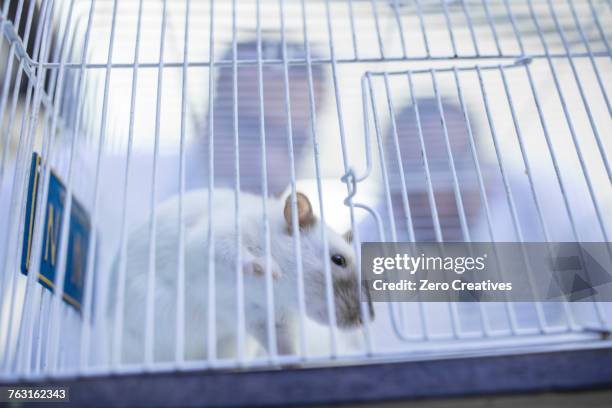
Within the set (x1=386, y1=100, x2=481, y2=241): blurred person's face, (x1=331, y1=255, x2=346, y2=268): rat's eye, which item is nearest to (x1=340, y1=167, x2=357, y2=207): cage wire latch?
(x1=331, y1=255, x2=346, y2=268): rat's eye

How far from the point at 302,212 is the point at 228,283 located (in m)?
0.23

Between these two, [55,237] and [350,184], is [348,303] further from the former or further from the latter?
[55,237]

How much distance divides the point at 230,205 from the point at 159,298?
0.99ft

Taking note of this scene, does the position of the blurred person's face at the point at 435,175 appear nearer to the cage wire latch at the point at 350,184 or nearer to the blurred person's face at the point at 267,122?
the blurred person's face at the point at 267,122

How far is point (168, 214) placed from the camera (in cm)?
130

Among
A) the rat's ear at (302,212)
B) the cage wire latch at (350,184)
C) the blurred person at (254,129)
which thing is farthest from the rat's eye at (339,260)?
the blurred person at (254,129)

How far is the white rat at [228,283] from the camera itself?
1146 mm

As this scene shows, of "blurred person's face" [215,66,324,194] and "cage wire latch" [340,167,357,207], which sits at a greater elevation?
"blurred person's face" [215,66,324,194]

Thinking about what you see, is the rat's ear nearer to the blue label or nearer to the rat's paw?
the rat's paw

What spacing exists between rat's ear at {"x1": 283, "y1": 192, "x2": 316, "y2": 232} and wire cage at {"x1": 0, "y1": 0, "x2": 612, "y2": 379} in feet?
0.18

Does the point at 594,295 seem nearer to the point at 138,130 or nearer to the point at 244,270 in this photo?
the point at 244,270

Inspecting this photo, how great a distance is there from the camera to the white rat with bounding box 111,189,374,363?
3.76 feet

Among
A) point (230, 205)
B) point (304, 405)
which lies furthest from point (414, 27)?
point (304, 405)

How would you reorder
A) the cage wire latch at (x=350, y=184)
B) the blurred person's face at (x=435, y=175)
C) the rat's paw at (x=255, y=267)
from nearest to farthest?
the cage wire latch at (x=350, y=184) < the rat's paw at (x=255, y=267) < the blurred person's face at (x=435, y=175)
